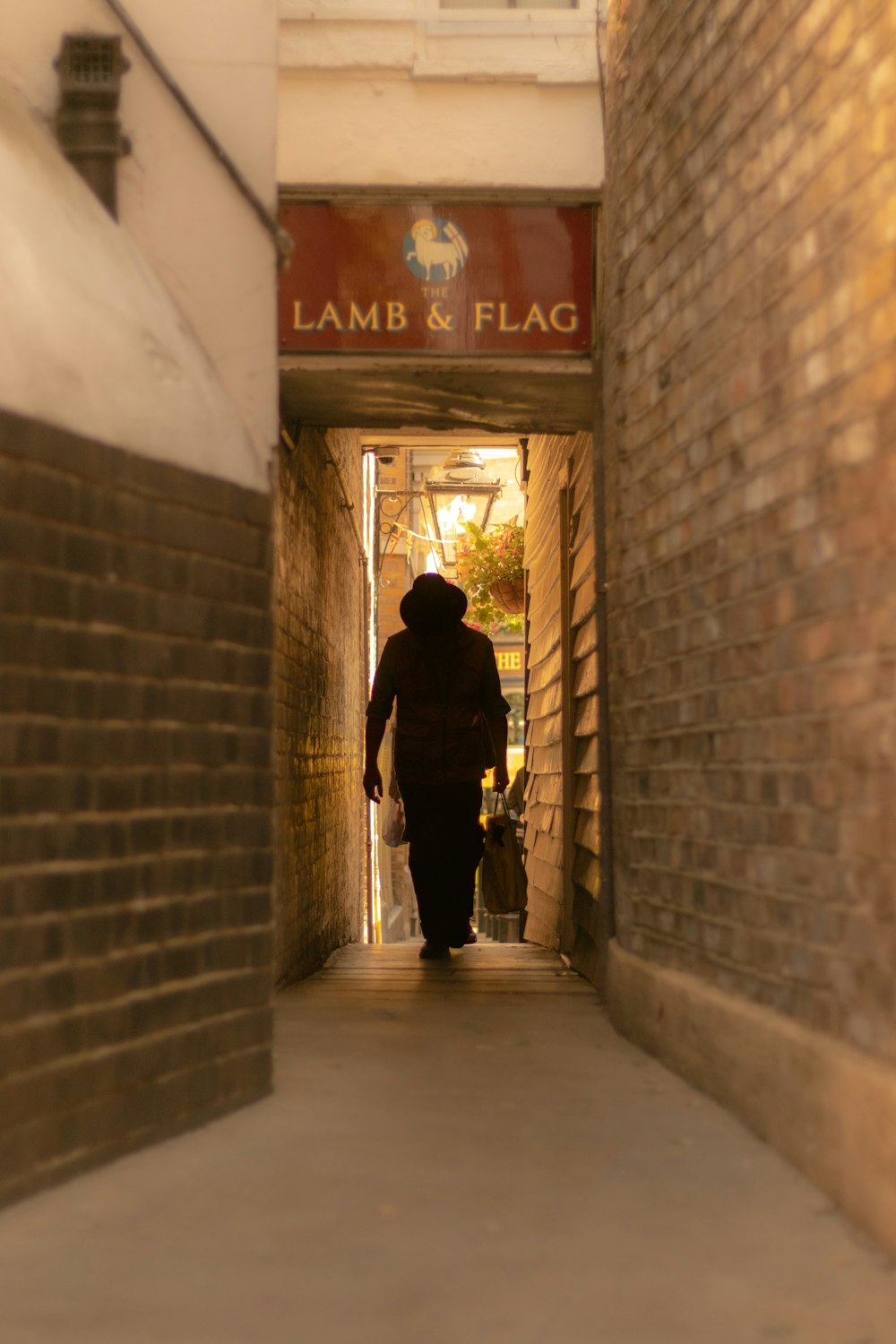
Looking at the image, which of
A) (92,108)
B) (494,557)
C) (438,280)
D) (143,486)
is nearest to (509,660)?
(494,557)

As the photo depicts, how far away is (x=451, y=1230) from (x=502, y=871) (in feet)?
15.3

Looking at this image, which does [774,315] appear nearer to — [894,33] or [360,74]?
[894,33]

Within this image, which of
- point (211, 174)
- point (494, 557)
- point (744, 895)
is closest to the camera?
point (744, 895)

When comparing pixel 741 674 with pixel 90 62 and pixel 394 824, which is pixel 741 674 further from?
pixel 394 824

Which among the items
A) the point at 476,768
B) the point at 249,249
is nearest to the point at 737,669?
the point at 249,249

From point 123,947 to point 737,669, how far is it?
1777mm

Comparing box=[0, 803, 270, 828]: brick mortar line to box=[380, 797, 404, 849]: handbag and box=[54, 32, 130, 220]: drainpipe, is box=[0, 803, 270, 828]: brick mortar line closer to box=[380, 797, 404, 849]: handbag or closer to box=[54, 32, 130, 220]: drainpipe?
box=[54, 32, 130, 220]: drainpipe

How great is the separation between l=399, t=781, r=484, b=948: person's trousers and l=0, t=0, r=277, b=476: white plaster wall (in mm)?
3203

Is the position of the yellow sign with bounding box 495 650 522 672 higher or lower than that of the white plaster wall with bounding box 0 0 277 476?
higher

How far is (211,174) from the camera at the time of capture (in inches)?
172

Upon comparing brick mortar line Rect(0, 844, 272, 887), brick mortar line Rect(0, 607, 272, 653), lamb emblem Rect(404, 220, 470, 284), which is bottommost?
brick mortar line Rect(0, 844, 272, 887)

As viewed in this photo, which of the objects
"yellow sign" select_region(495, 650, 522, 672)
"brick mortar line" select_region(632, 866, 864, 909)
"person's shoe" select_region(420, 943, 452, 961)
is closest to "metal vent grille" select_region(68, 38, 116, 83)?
"brick mortar line" select_region(632, 866, 864, 909)

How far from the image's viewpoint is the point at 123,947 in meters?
3.60

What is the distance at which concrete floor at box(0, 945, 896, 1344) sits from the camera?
8.36 ft
